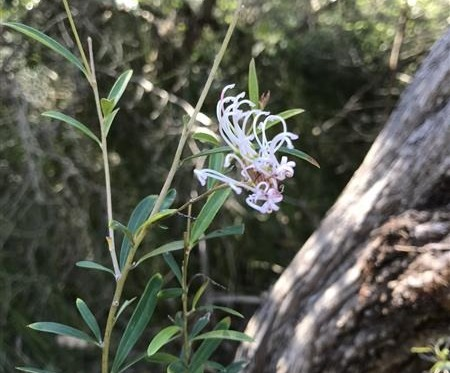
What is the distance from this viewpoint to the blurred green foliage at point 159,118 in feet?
6.19

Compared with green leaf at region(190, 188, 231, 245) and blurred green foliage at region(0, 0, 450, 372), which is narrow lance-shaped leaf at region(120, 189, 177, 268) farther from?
blurred green foliage at region(0, 0, 450, 372)

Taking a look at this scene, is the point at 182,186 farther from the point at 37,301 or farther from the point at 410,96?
the point at 410,96

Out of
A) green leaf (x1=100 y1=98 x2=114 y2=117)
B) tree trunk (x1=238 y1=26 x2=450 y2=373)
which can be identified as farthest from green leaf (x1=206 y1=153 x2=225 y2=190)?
tree trunk (x1=238 y1=26 x2=450 y2=373)

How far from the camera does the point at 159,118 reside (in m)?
2.06

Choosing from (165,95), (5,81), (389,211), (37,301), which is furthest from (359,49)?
(37,301)

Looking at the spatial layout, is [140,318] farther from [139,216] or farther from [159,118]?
[159,118]

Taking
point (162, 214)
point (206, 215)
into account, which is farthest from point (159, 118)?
point (162, 214)

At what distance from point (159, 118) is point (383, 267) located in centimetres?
105

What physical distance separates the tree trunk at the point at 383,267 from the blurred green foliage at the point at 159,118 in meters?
0.59

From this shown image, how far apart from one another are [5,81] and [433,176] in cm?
121

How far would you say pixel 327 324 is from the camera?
1297 millimetres

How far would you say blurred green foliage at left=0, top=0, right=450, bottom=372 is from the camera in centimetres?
189

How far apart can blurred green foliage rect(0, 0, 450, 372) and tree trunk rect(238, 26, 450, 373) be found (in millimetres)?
594

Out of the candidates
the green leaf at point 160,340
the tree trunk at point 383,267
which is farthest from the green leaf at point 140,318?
the tree trunk at point 383,267
